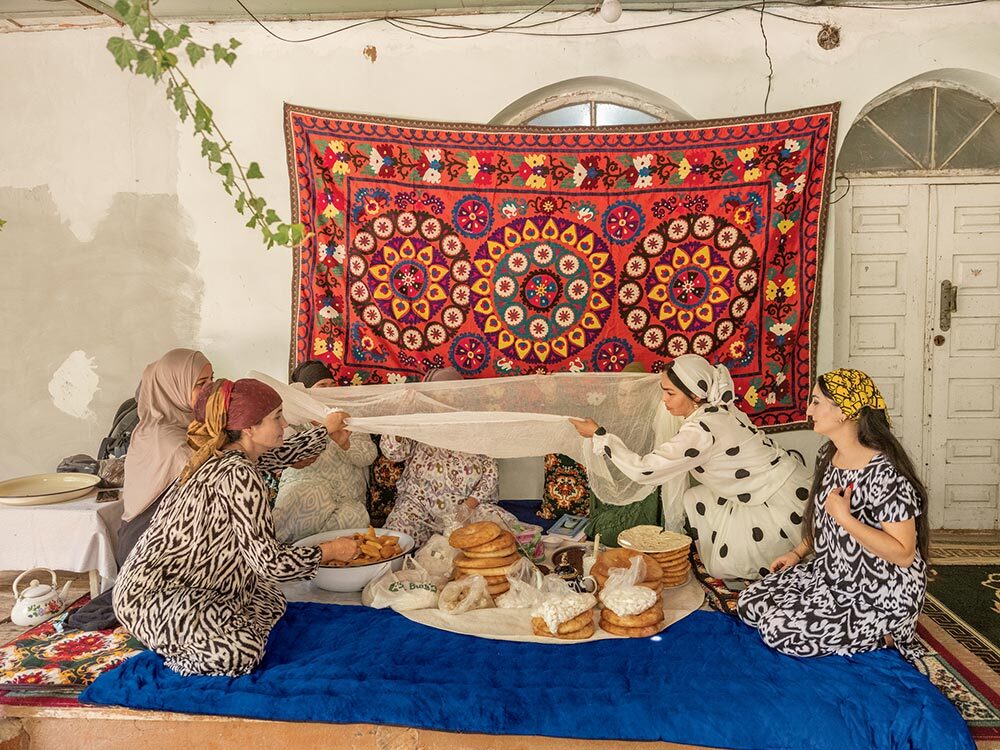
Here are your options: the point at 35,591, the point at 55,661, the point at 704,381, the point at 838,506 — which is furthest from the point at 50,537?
the point at 838,506

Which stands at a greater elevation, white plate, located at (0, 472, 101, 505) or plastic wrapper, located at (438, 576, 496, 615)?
white plate, located at (0, 472, 101, 505)

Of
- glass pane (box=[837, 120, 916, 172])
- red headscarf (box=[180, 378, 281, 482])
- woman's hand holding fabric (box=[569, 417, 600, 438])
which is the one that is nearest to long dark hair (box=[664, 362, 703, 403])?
woman's hand holding fabric (box=[569, 417, 600, 438])

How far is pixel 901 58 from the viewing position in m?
4.23

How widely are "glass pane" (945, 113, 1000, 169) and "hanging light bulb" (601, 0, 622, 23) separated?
2226 mm

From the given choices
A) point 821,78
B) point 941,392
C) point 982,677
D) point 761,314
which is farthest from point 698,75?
point 982,677

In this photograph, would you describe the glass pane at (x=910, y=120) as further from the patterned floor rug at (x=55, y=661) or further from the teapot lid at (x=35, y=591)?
the teapot lid at (x=35, y=591)

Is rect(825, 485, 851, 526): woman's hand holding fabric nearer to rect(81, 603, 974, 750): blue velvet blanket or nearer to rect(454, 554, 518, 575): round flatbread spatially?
rect(81, 603, 974, 750): blue velvet blanket

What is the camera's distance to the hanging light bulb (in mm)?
3918

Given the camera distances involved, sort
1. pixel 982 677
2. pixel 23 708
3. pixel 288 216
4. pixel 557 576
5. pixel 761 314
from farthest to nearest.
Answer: pixel 288 216
pixel 761 314
pixel 557 576
pixel 982 677
pixel 23 708

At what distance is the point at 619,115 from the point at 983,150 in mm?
2174

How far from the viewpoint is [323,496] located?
349 cm

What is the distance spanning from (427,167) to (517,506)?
202cm

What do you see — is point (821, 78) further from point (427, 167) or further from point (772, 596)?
point (772, 596)

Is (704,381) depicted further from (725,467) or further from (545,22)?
(545,22)
